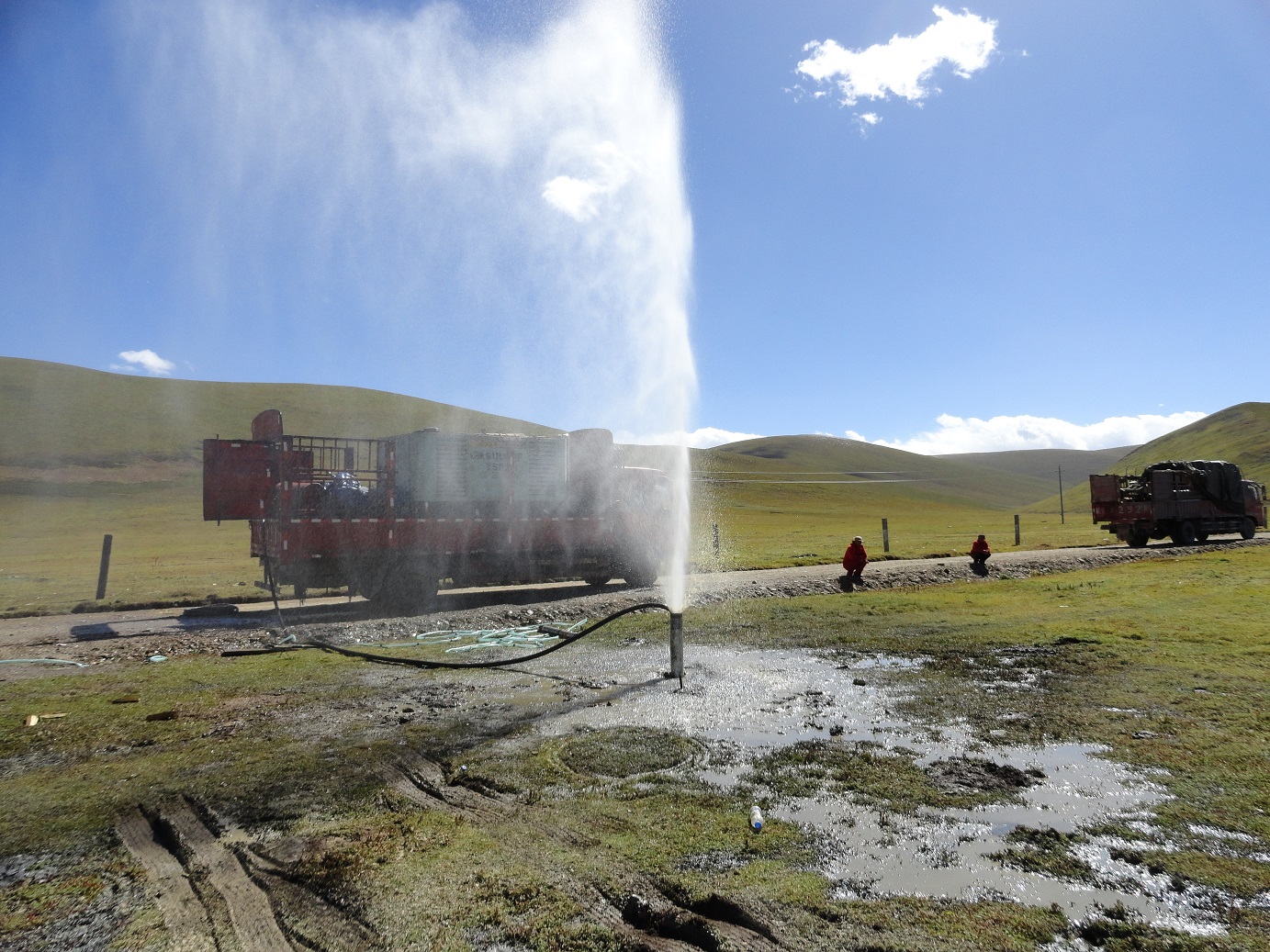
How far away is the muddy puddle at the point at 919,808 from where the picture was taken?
3715 millimetres

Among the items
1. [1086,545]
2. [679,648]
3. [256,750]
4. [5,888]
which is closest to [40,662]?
[256,750]

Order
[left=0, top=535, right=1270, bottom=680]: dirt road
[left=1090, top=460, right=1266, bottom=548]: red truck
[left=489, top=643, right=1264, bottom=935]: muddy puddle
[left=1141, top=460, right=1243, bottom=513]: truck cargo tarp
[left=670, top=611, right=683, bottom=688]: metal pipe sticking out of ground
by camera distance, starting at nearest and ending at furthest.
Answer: [left=489, top=643, right=1264, bottom=935]: muddy puddle, [left=670, top=611, right=683, bottom=688]: metal pipe sticking out of ground, [left=0, top=535, right=1270, bottom=680]: dirt road, [left=1090, top=460, right=1266, bottom=548]: red truck, [left=1141, top=460, right=1243, bottom=513]: truck cargo tarp

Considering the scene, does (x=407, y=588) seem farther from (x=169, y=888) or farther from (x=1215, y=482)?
(x=1215, y=482)

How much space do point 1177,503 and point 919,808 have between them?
109 ft

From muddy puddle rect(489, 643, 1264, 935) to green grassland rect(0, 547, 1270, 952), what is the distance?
0.43 feet

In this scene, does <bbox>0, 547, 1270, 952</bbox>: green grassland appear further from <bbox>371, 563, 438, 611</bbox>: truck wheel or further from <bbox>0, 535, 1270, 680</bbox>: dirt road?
<bbox>371, 563, 438, 611</bbox>: truck wheel

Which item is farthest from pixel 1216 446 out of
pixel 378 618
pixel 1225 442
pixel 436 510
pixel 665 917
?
pixel 665 917

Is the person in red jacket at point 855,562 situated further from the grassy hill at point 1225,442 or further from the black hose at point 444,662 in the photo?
the grassy hill at point 1225,442

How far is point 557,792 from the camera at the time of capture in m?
5.14

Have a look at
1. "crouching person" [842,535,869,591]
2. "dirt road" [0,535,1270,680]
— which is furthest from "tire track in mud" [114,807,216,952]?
"crouching person" [842,535,869,591]

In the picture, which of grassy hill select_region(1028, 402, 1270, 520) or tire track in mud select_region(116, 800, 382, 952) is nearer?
tire track in mud select_region(116, 800, 382, 952)

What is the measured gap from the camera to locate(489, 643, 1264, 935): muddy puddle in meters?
3.71

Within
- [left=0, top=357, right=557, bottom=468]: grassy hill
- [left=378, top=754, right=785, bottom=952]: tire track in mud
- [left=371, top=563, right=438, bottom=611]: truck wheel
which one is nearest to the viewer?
[left=378, top=754, right=785, bottom=952]: tire track in mud

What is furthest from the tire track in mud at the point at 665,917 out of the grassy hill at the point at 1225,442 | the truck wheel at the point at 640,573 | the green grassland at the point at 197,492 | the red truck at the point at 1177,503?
the grassy hill at the point at 1225,442
